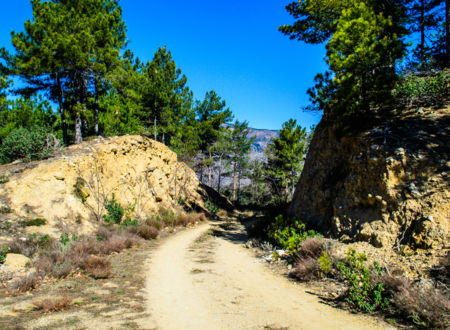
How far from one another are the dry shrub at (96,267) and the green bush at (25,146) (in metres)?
9.22

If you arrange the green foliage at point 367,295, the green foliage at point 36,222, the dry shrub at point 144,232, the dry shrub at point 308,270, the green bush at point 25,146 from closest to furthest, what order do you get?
the green foliage at point 367,295, the dry shrub at point 308,270, the green foliage at point 36,222, the dry shrub at point 144,232, the green bush at point 25,146

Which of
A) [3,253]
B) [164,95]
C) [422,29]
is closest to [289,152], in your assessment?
[164,95]

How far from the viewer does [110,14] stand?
17203 mm

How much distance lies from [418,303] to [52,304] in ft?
21.0

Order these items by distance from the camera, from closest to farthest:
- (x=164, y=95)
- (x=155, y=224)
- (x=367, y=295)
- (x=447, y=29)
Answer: (x=367, y=295)
(x=447, y=29)
(x=155, y=224)
(x=164, y=95)

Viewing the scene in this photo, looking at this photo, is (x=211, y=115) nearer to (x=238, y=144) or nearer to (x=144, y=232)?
(x=238, y=144)

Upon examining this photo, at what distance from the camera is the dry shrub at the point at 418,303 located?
3947 millimetres

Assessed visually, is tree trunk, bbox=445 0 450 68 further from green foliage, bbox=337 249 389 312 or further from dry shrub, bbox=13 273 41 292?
dry shrub, bbox=13 273 41 292

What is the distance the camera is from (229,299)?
5637 millimetres

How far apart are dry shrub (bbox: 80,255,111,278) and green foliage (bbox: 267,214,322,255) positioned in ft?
17.7

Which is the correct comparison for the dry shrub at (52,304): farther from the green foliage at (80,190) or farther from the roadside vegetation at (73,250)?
the green foliage at (80,190)

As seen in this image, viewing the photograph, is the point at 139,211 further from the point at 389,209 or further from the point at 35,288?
the point at 389,209

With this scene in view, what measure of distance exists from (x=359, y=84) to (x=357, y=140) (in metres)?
2.00

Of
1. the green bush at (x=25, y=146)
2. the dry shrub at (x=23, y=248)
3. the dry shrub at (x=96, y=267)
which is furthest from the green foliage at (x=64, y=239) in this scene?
the green bush at (x=25, y=146)
